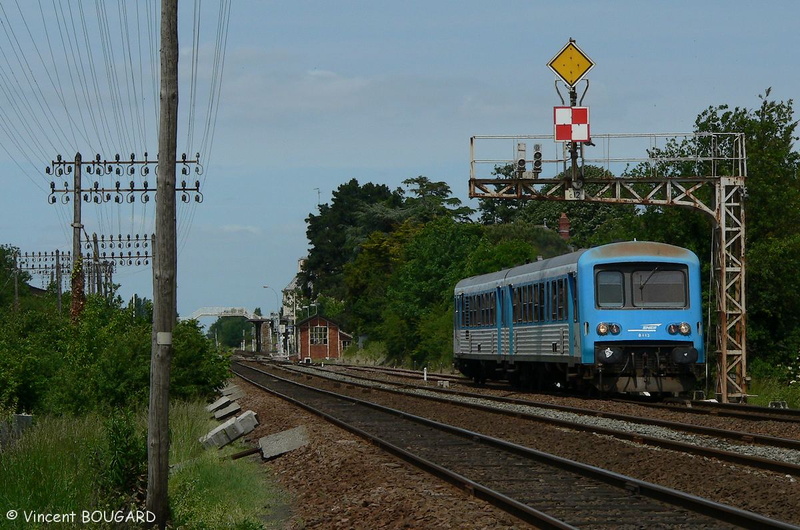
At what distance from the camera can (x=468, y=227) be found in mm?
72812

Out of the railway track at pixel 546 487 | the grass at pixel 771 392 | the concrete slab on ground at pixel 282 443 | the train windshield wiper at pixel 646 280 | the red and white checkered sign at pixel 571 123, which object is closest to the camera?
the railway track at pixel 546 487

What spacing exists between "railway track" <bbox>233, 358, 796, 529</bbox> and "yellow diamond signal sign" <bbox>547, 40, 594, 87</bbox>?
406 inches

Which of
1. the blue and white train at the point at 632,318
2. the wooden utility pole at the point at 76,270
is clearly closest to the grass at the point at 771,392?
the blue and white train at the point at 632,318

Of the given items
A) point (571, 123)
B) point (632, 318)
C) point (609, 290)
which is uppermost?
point (571, 123)

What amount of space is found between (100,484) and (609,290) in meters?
14.8

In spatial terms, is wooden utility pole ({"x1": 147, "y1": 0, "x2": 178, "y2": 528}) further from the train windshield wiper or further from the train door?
the train windshield wiper

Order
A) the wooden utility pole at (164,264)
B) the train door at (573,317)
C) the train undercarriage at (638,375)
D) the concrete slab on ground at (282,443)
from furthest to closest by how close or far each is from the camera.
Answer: the train door at (573,317)
the train undercarriage at (638,375)
the concrete slab on ground at (282,443)
the wooden utility pole at (164,264)

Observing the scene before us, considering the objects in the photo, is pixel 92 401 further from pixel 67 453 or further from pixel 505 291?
pixel 505 291

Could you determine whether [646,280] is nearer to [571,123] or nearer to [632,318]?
[632,318]

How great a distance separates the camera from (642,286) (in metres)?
24.5

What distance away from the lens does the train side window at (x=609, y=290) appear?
2436 centimetres

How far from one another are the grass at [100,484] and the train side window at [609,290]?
31.1 ft

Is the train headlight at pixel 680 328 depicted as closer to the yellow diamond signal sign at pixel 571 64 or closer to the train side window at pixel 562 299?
the train side window at pixel 562 299

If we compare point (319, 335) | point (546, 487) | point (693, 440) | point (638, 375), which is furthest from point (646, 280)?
point (319, 335)
